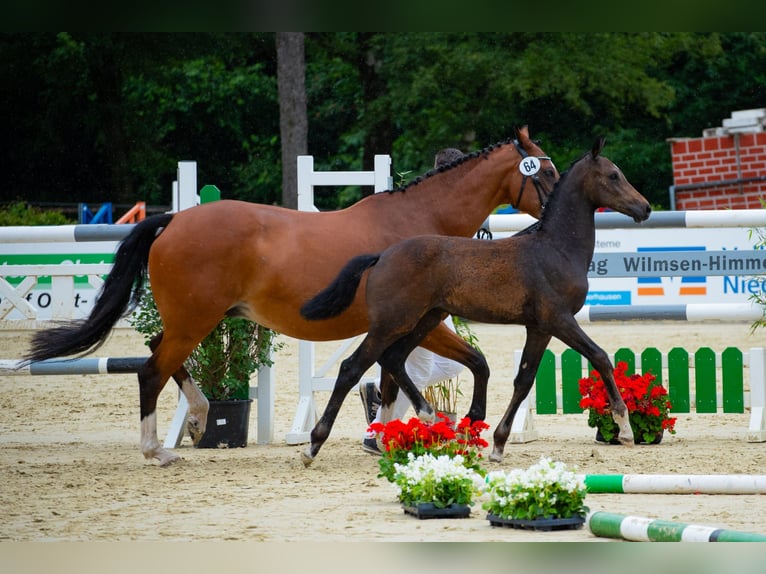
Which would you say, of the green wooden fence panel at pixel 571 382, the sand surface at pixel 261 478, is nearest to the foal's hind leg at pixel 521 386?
the sand surface at pixel 261 478

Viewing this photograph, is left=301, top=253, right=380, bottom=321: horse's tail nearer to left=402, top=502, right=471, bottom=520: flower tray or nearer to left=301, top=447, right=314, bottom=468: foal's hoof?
left=301, top=447, right=314, bottom=468: foal's hoof

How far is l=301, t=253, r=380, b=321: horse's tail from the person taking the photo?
5.49m

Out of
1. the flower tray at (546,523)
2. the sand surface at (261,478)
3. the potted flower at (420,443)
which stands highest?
the potted flower at (420,443)

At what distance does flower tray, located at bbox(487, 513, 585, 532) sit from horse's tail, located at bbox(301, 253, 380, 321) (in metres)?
1.95

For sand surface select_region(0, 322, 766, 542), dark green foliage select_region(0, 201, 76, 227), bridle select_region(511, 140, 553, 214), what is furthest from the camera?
dark green foliage select_region(0, 201, 76, 227)

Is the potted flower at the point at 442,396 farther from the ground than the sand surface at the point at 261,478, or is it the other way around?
the potted flower at the point at 442,396

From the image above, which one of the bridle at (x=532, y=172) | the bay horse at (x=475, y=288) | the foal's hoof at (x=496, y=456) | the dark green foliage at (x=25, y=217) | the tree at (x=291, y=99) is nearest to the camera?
the bay horse at (x=475, y=288)

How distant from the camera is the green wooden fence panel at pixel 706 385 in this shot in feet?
22.8

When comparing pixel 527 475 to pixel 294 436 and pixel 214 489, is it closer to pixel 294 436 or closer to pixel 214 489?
pixel 214 489

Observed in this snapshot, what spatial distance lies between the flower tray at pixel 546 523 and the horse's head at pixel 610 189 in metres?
2.34

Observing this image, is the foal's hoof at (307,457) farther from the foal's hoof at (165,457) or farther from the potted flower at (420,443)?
the potted flower at (420,443)

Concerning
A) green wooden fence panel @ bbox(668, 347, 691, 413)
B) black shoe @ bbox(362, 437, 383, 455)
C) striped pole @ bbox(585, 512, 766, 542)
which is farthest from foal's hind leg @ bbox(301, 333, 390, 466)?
green wooden fence panel @ bbox(668, 347, 691, 413)
